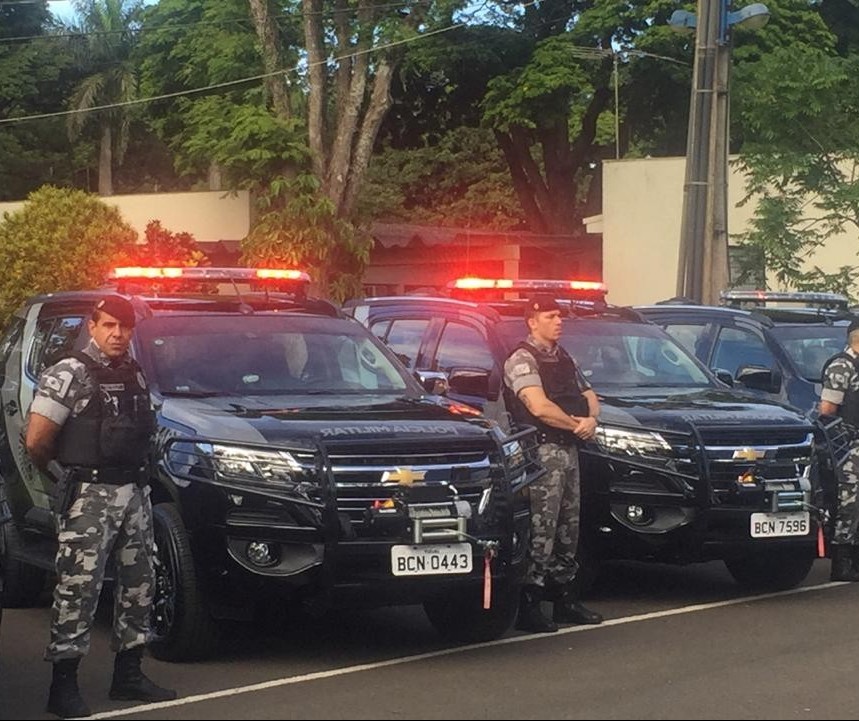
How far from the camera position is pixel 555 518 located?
8.52m

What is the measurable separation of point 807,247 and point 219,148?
14.8 meters

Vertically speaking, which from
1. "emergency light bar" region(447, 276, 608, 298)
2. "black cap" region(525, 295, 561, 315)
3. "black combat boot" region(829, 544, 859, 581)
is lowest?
"black combat boot" region(829, 544, 859, 581)

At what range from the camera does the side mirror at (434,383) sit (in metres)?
9.20

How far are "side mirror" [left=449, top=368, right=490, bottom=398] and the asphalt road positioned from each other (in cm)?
136

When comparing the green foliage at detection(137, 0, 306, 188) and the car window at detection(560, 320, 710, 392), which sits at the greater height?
the green foliage at detection(137, 0, 306, 188)

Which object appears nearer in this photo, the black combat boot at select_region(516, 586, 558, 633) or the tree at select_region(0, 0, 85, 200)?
the black combat boot at select_region(516, 586, 558, 633)

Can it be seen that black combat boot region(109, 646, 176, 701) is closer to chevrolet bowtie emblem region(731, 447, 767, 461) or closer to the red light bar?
chevrolet bowtie emblem region(731, 447, 767, 461)

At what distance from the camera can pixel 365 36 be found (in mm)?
32156

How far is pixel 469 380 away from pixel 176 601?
268 centimetres

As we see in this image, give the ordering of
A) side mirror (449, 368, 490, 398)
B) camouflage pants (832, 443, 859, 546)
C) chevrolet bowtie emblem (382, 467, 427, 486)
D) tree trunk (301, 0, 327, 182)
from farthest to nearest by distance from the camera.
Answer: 1. tree trunk (301, 0, 327, 182)
2. camouflage pants (832, 443, 859, 546)
3. side mirror (449, 368, 490, 398)
4. chevrolet bowtie emblem (382, 467, 427, 486)

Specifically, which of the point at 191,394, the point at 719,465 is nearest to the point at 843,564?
the point at 719,465

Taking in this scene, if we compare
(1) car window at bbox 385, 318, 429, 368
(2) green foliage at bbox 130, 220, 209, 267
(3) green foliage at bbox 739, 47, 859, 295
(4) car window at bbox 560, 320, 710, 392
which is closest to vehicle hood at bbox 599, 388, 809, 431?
(4) car window at bbox 560, 320, 710, 392

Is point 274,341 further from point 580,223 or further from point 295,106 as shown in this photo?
point 580,223

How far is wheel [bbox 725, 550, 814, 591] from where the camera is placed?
10.0 meters
